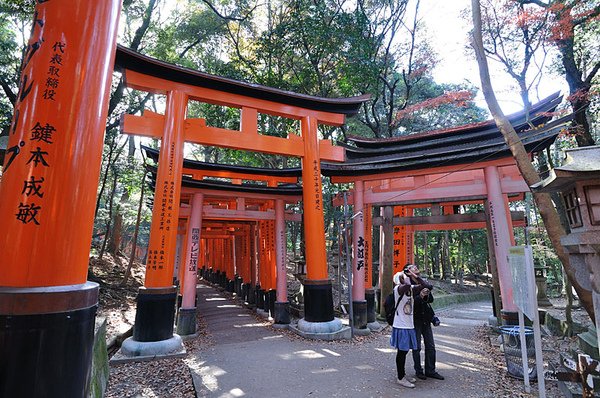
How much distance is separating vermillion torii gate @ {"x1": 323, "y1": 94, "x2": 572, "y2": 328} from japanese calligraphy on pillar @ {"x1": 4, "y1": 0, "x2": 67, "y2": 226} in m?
8.37

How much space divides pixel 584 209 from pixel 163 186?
25.0 ft

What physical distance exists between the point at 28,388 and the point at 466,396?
17.4 feet

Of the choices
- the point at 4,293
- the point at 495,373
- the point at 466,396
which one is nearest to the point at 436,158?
the point at 495,373

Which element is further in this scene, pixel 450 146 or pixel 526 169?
pixel 450 146

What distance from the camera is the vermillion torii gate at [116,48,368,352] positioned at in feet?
23.6

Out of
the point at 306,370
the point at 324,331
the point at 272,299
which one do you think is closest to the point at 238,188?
the point at 272,299

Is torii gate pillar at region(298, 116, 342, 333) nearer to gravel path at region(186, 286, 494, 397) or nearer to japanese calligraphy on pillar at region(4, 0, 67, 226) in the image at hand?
gravel path at region(186, 286, 494, 397)

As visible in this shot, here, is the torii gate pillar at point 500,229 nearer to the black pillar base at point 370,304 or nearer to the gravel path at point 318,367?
the gravel path at point 318,367

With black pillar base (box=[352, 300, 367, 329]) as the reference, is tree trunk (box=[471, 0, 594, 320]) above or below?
above

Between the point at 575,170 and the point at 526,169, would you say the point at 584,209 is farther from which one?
the point at 526,169

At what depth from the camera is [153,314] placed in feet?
23.1

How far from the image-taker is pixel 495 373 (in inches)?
232

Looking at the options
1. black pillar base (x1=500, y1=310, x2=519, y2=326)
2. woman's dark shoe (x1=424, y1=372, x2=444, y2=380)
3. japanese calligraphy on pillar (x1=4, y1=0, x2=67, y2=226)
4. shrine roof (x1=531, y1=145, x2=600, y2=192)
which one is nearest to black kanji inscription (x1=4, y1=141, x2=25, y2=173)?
japanese calligraphy on pillar (x1=4, y1=0, x2=67, y2=226)

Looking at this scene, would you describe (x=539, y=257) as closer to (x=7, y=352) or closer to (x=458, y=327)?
(x=458, y=327)
